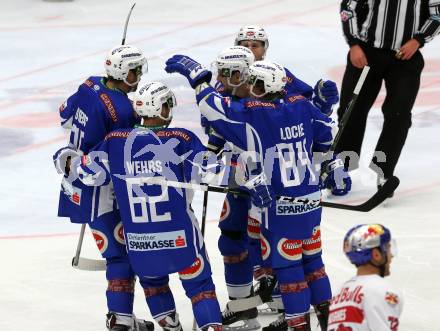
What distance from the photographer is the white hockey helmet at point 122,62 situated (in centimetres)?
664

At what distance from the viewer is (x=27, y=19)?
14.6 metres

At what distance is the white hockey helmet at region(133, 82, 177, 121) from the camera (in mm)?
6262

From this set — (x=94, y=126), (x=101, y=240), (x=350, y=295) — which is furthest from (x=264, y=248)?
(x=350, y=295)

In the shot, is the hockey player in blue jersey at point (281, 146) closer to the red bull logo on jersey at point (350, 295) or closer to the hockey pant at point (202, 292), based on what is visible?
the hockey pant at point (202, 292)

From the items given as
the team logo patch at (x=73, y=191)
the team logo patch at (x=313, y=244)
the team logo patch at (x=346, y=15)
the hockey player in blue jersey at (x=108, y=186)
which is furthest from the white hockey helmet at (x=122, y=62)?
the team logo patch at (x=346, y=15)

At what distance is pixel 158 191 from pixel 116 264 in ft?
1.90

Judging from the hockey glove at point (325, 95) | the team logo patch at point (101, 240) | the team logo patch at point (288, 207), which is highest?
the hockey glove at point (325, 95)

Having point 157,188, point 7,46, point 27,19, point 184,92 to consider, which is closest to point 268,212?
point 157,188

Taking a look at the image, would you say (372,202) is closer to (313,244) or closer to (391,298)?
(313,244)

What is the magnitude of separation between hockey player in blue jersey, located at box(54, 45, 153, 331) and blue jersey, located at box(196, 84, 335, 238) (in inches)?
18.8

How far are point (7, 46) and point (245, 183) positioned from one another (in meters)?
7.47

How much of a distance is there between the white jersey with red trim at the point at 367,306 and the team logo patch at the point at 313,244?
1727mm

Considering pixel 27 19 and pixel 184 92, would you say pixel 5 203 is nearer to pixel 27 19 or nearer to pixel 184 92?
pixel 184 92

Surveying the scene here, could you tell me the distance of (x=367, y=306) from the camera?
15.5 feet
